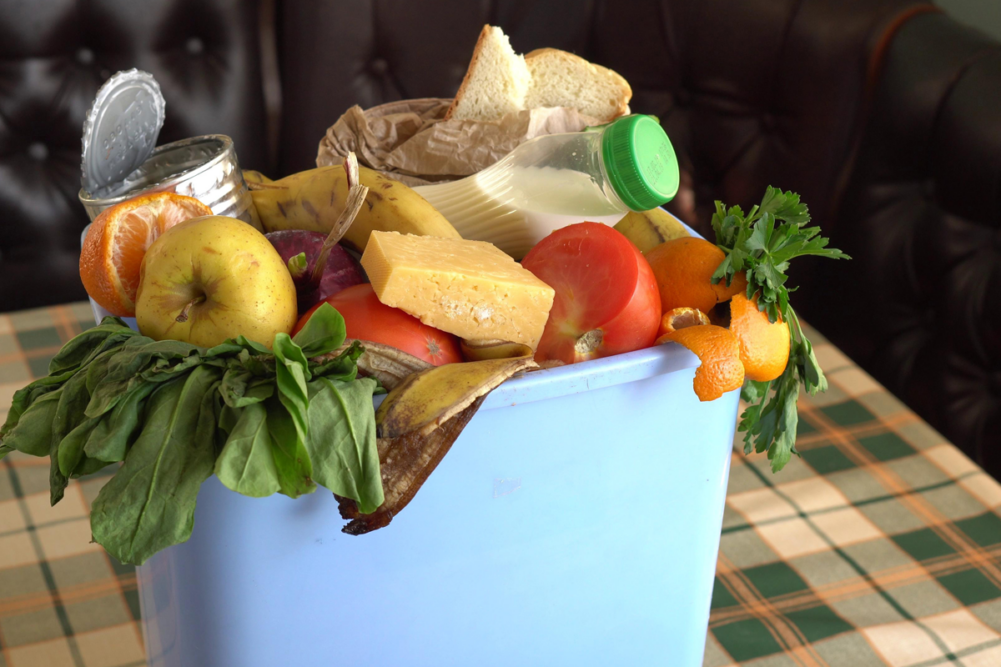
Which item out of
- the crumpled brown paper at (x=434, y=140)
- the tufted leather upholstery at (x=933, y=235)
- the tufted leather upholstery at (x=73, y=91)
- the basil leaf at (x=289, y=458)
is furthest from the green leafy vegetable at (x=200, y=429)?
the tufted leather upholstery at (x=73, y=91)

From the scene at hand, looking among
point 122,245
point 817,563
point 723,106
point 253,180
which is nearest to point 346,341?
point 122,245

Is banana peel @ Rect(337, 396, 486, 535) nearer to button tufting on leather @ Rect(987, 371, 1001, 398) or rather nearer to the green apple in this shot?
the green apple

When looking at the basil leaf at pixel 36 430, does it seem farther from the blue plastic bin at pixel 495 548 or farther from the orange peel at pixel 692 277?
the orange peel at pixel 692 277

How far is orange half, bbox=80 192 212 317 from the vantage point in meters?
0.34

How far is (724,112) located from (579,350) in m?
0.85

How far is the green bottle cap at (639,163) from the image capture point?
372mm

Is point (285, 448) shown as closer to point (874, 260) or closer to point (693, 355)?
point (693, 355)

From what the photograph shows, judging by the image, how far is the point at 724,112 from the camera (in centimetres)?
111

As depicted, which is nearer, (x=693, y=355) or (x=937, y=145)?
(x=693, y=355)

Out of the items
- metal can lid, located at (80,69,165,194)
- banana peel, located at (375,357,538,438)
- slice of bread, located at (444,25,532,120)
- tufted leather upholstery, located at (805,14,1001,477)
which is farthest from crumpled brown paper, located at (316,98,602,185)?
tufted leather upholstery, located at (805,14,1001,477)

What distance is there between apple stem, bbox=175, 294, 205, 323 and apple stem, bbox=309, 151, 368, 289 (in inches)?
1.9

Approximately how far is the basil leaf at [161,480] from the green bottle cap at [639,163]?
0.64 ft

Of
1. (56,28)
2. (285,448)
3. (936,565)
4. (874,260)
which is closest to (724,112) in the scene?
(874,260)

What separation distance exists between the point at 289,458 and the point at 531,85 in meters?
0.37
